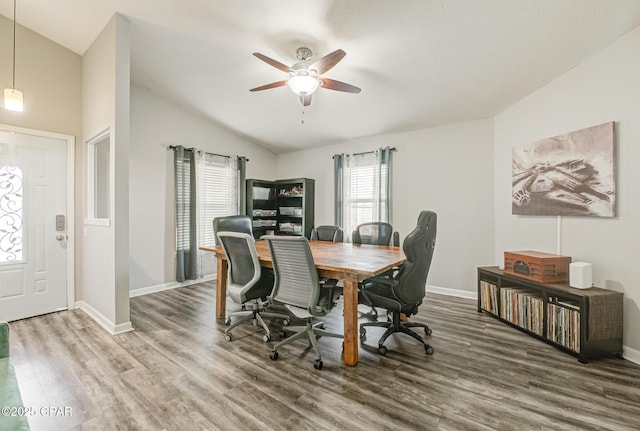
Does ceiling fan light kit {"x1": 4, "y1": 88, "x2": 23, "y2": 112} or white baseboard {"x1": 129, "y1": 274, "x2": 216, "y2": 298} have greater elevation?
ceiling fan light kit {"x1": 4, "y1": 88, "x2": 23, "y2": 112}

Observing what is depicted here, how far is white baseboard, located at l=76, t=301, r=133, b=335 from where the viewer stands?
2727mm

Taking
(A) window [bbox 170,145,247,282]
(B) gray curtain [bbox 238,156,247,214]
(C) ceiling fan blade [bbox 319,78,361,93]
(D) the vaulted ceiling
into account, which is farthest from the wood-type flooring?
(B) gray curtain [bbox 238,156,247,214]

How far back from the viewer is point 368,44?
8.38ft

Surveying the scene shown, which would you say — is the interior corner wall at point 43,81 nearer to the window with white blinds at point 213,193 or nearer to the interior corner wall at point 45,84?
the interior corner wall at point 45,84

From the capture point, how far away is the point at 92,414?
1.65 metres

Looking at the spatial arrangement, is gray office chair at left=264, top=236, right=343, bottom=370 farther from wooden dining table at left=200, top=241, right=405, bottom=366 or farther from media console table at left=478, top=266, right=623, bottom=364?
media console table at left=478, top=266, right=623, bottom=364

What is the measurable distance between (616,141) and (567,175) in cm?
45

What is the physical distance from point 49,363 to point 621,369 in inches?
173

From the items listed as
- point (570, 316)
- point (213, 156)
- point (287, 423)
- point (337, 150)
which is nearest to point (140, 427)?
point (287, 423)

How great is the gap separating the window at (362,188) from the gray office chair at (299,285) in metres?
2.35

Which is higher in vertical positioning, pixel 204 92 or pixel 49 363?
pixel 204 92

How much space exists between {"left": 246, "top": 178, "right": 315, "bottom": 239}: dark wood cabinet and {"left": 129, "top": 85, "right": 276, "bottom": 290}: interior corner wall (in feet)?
4.50

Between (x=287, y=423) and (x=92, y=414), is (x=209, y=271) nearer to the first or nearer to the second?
(x=92, y=414)

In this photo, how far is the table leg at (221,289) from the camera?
3.16m
